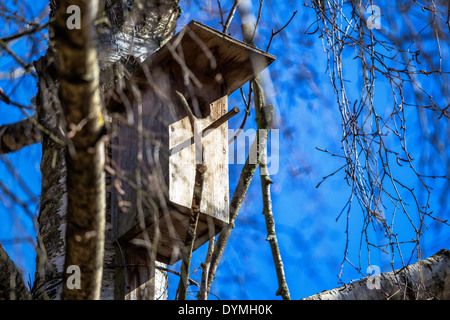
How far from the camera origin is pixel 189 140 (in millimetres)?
2906

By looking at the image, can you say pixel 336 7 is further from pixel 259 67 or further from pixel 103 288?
pixel 103 288

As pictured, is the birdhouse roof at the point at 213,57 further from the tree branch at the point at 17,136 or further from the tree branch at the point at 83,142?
the tree branch at the point at 83,142

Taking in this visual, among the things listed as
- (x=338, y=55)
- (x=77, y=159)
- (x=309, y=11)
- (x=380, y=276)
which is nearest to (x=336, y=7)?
(x=338, y=55)

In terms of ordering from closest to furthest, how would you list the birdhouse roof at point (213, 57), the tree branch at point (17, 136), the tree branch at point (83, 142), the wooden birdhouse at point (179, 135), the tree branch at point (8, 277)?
the tree branch at point (83, 142) < the tree branch at point (8, 277) < the wooden birdhouse at point (179, 135) < the birdhouse roof at point (213, 57) < the tree branch at point (17, 136)

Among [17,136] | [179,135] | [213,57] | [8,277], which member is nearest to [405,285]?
[179,135]

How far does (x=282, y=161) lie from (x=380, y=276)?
0.75 metres

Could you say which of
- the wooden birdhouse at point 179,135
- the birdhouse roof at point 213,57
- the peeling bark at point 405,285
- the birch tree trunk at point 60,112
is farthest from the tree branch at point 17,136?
the peeling bark at point 405,285

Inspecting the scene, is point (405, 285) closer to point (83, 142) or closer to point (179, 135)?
point (179, 135)

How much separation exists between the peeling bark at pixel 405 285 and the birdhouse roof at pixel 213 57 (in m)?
1.11

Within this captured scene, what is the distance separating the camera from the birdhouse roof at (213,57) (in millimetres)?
2889

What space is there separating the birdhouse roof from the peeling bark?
1.11 metres

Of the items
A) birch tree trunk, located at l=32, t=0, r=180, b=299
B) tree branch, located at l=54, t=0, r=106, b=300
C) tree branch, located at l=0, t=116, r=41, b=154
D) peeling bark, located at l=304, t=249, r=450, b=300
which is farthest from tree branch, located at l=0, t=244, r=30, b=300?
peeling bark, located at l=304, t=249, r=450, b=300
